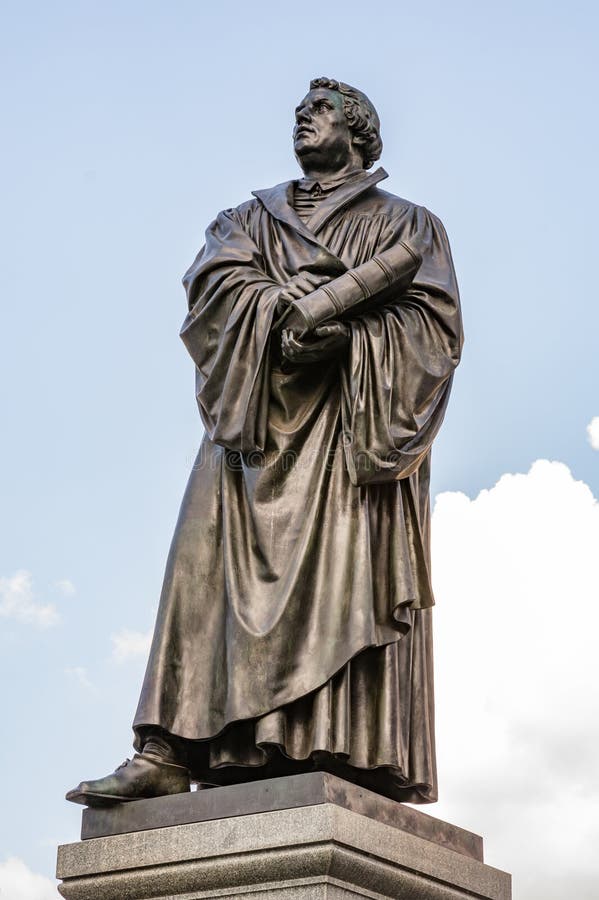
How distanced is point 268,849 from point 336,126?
4.38m

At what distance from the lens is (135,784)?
25.2 ft

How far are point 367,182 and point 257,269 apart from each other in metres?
0.94

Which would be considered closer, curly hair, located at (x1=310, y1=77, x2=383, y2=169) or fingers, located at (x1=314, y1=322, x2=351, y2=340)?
fingers, located at (x1=314, y1=322, x2=351, y2=340)

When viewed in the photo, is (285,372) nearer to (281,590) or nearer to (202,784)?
(281,590)

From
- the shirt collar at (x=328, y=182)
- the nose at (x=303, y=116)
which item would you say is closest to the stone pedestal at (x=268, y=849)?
the shirt collar at (x=328, y=182)

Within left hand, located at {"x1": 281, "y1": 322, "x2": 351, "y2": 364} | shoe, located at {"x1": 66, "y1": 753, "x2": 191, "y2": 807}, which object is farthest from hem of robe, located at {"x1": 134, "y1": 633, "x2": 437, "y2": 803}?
left hand, located at {"x1": 281, "y1": 322, "x2": 351, "y2": 364}

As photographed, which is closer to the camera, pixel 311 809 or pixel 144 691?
pixel 311 809

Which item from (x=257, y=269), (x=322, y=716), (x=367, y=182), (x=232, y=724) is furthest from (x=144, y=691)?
(x=367, y=182)

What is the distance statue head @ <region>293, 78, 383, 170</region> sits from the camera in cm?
909

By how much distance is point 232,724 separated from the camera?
7.70 meters

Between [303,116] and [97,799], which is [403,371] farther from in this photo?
[97,799]

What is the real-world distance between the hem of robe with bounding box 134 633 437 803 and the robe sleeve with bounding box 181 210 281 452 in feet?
4.51

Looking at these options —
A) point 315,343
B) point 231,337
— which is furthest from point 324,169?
point 315,343

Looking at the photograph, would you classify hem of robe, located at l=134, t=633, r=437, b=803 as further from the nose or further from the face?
the nose
